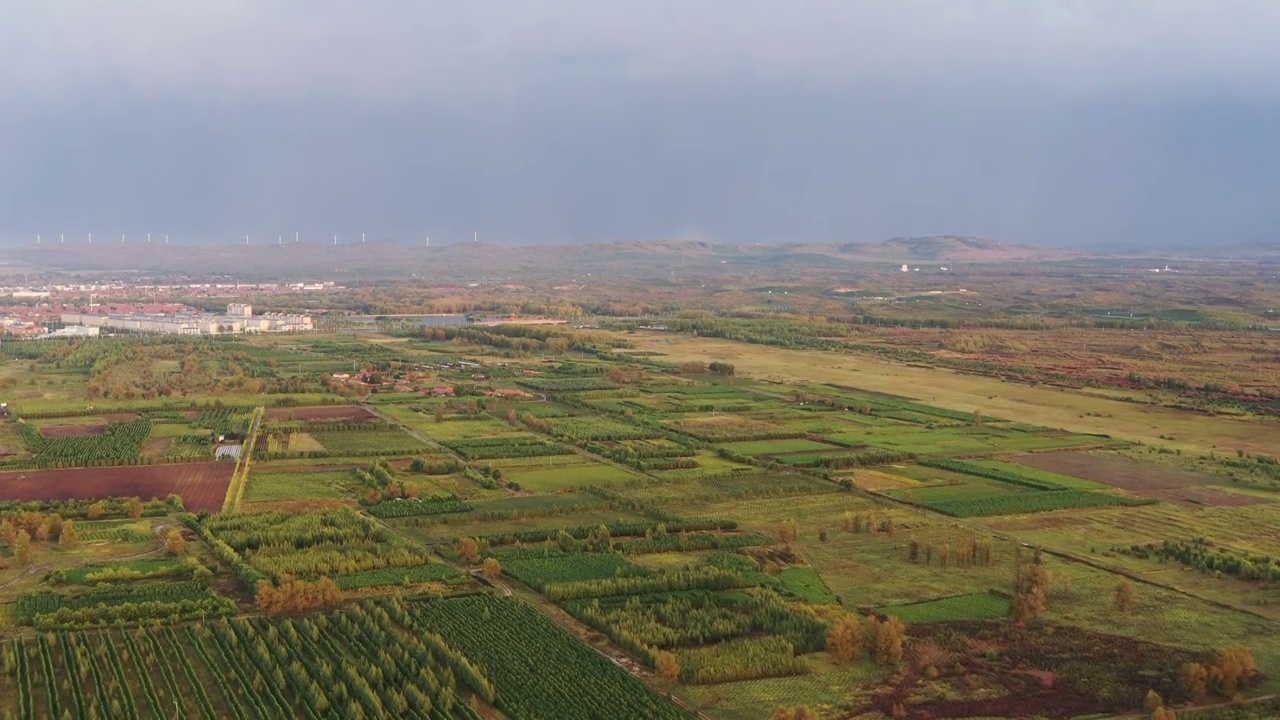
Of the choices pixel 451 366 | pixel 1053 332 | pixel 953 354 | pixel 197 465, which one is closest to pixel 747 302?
pixel 1053 332

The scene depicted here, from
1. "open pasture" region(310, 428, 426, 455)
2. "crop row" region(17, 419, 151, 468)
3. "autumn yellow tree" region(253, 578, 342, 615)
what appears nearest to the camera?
"autumn yellow tree" region(253, 578, 342, 615)

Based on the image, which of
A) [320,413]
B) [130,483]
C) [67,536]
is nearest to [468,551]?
[67,536]

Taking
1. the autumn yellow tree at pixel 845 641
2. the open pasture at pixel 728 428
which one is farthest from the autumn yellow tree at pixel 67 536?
the open pasture at pixel 728 428

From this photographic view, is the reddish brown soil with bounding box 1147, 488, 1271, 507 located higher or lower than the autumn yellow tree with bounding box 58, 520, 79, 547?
lower

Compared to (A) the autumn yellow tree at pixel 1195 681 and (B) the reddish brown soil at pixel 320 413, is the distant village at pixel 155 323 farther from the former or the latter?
(A) the autumn yellow tree at pixel 1195 681

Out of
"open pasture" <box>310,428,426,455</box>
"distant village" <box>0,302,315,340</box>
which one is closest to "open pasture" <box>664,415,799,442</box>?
"open pasture" <box>310,428,426,455</box>

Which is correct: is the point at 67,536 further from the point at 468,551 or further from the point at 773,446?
the point at 773,446

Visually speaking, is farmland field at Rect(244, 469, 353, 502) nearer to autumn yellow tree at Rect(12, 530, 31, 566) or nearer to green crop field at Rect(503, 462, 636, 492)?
green crop field at Rect(503, 462, 636, 492)
